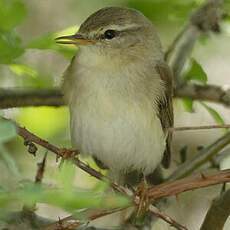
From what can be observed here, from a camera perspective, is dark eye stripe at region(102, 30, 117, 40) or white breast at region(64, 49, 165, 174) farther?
dark eye stripe at region(102, 30, 117, 40)

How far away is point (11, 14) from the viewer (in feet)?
7.89

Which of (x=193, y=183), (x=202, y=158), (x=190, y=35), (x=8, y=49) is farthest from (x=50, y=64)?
(x=193, y=183)

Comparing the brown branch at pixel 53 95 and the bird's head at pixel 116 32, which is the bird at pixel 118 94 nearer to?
the bird's head at pixel 116 32

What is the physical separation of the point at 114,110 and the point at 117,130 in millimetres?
120

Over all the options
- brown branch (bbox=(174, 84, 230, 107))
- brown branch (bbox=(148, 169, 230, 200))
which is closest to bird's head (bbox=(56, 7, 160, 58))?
brown branch (bbox=(174, 84, 230, 107))

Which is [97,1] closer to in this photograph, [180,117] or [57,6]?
[180,117]

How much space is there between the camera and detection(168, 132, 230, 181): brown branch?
Result: 317 cm

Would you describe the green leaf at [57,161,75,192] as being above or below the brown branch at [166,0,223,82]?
below

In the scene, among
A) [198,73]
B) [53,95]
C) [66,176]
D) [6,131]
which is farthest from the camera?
[53,95]

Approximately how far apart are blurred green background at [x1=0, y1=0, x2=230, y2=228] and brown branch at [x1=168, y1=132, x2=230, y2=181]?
134mm

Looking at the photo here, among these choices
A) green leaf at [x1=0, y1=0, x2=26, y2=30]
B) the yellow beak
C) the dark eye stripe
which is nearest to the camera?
green leaf at [x1=0, y1=0, x2=26, y2=30]

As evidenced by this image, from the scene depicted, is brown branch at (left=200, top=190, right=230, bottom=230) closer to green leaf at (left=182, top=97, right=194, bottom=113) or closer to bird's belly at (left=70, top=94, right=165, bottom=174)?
bird's belly at (left=70, top=94, right=165, bottom=174)

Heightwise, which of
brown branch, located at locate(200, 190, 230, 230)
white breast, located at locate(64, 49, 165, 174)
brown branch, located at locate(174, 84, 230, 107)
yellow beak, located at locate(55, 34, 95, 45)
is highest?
yellow beak, located at locate(55, 34, 95, 45)

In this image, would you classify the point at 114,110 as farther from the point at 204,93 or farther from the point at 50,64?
the point at 50,64
